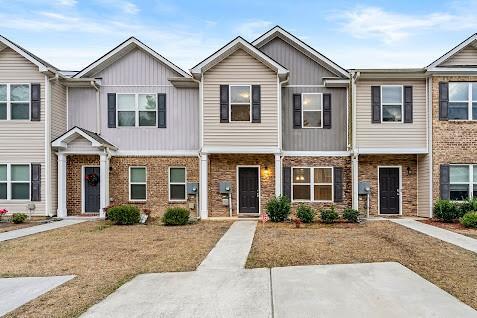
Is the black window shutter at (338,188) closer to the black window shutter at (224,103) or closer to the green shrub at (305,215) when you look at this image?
the green shrub at (305,215)

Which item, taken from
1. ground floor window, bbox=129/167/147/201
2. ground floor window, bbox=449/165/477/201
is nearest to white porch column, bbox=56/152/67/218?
ground floor window, bbox=129/167/147/201

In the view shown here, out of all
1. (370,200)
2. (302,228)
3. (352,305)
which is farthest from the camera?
(370,200)

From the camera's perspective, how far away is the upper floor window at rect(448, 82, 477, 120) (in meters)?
14.9

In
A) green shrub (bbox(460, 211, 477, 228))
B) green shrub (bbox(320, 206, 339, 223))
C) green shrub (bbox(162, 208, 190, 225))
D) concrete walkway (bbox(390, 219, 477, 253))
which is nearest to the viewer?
concrete walkway (bbox(390, 219, 477, 253))

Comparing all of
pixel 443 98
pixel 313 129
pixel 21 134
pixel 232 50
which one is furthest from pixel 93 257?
pixel 443 98

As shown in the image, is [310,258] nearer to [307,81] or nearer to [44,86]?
[307,81]

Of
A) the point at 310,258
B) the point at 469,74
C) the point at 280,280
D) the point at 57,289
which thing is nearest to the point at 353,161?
the point at 469,74

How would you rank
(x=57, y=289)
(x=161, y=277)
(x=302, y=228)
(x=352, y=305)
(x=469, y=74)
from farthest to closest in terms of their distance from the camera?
(x=469, y=74) < (x=302, y=228) < (x=161, y=277) < (x=57, y=289) < (x=352, y=305)

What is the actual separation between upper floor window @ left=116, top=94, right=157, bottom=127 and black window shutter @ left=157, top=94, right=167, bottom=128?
0.16 meters

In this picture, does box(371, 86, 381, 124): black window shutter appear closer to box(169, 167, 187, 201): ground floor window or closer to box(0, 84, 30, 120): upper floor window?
box(169, 167, 187, 201): ground floor window

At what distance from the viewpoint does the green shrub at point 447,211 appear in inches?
549

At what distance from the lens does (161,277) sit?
6375 millimetres

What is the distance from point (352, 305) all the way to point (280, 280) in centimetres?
145

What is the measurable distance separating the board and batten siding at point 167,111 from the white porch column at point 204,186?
4.02ft
